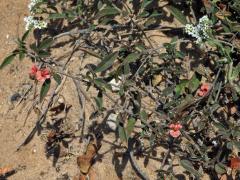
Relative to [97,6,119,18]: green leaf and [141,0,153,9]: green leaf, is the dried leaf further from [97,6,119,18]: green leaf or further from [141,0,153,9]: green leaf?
[141,0,153,9]: green leaf

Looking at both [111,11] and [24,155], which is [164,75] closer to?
[111,11]

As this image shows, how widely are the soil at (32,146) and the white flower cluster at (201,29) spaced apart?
350mm

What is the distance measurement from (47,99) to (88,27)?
53 cm

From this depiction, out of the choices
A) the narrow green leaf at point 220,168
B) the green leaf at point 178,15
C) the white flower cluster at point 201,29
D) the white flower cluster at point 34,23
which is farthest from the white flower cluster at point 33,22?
the narrow green leaf at point 220,168

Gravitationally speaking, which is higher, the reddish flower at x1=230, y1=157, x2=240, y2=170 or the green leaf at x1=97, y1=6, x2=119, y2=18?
the green leaf at x1=97, y1=6, x2=119, y2=18

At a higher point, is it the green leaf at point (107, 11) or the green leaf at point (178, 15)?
the green leaf at point (107, 11)

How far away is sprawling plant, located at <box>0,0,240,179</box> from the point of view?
106 inches

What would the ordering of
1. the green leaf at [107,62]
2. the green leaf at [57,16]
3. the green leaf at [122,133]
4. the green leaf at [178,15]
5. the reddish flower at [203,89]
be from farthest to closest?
the green leaf at [57,16]
the green leaf at [178,15]
the reddish flower at [203,89]
the green leaf at [107,62]
the green leaf at [122,133]

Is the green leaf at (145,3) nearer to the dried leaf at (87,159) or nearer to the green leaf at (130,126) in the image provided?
the green leaf at (130,126)

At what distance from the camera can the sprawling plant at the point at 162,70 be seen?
2.70m

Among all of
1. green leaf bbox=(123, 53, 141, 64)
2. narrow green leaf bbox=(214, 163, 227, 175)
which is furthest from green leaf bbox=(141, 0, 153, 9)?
narrow green leaf bbox=(214, 163, 227, 175)

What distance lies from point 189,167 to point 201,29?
77 centimetres

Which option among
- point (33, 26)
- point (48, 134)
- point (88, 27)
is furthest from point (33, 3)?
point (48, 134)

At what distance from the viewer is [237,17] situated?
2977mm
